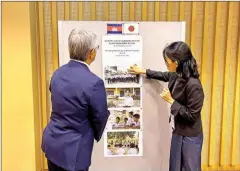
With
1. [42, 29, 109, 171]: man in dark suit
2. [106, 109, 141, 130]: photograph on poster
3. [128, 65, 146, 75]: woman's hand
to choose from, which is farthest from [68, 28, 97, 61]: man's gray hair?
[106, 109, 141, 130]: photograph on poster

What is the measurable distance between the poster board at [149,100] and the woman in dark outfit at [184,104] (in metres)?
0.22

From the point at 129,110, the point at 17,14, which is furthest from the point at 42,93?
the point at 129,110

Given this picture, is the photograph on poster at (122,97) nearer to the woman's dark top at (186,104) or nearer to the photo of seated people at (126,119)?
the photo of seated people at (126,119)

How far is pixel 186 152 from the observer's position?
204cm

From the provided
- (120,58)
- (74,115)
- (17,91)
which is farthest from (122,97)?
(17,91)

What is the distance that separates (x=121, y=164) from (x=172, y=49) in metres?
1.05

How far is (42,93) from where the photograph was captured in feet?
9.26

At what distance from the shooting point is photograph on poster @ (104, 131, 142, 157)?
2.32 meters

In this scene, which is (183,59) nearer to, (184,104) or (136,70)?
(184,104)

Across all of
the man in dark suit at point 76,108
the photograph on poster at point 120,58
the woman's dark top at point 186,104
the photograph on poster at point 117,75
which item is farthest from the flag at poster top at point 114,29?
the man in dark suit at point 76,108

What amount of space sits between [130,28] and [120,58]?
0.24 metres

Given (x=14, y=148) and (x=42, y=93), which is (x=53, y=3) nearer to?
(x=42, y=93)

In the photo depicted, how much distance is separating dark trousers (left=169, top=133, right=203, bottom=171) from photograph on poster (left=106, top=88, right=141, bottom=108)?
0.42 meters

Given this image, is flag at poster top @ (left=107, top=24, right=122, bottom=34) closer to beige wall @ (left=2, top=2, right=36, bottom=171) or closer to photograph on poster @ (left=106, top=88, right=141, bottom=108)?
photograph on poster @ (left=106, top=88, right=141, bottom=108)
